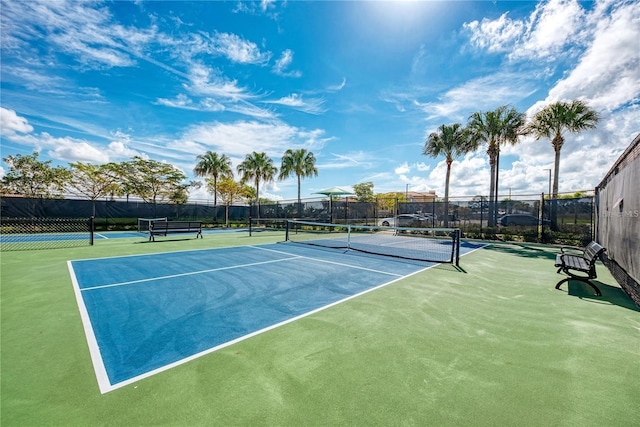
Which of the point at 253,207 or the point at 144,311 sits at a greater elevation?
the point at 253,207

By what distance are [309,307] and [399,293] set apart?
195 cm

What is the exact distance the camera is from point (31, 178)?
21.7 m

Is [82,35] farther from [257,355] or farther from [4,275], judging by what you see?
[257,355]

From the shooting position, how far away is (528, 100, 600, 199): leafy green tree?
1534 cm

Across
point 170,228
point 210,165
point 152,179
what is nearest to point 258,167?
point 210,165

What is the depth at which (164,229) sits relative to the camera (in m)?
13.8

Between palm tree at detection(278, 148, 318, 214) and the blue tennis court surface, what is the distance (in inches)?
820

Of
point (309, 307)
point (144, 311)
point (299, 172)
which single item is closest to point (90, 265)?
point (144, 311)

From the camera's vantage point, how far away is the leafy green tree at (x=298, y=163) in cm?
2895

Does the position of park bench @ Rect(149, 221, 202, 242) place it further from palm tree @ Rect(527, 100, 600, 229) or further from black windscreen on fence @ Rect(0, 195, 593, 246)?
palm tree @ Rect(527, 100, 600, 229)

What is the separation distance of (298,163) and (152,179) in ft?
55.9

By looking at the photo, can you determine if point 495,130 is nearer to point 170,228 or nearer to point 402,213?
point 402,213

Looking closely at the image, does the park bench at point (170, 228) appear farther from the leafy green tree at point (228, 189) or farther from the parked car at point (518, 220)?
the leafy green tree at point (228, 189)

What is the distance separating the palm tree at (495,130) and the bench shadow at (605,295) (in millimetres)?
10840
